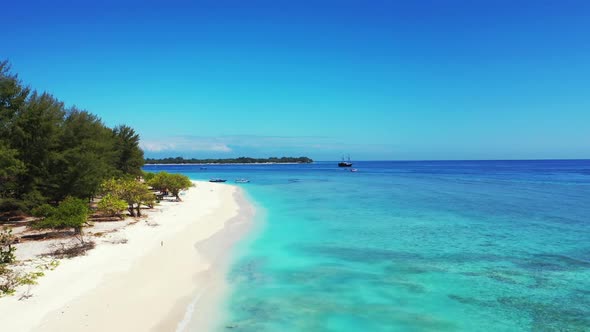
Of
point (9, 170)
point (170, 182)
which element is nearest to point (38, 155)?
point (9, 170)

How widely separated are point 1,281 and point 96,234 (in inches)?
243

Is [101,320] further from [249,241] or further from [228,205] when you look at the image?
[228,205]

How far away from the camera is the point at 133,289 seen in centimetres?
988

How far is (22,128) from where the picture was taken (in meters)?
18.4

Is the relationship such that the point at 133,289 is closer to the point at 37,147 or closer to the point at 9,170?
the point at 9,170

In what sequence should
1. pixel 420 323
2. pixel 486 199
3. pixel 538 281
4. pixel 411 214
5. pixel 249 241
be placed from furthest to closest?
pixel 486 199 → pixel 411 214 → pixel 249 241 → pixel 538 281 → pixel 420 323

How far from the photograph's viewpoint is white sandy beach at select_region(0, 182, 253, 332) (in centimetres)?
785

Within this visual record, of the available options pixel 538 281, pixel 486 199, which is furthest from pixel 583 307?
pixel 486 199

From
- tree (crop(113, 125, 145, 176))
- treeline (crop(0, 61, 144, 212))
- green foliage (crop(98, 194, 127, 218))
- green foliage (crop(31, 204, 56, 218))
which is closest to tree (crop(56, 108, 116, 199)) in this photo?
treeline (crop(0, 61, 144, 212))

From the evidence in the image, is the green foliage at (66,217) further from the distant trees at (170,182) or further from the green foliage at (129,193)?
the distant trees at (170,182)

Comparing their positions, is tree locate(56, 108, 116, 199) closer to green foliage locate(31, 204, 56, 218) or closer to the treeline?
the treeline

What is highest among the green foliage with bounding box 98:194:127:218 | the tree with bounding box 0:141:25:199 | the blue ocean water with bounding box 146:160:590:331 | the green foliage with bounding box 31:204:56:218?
the tree with bounding box 0:141:25:199

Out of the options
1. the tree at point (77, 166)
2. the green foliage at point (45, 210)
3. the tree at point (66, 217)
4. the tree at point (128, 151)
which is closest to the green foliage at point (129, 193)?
the tree at point (77, 166)

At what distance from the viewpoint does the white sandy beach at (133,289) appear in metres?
7.85
